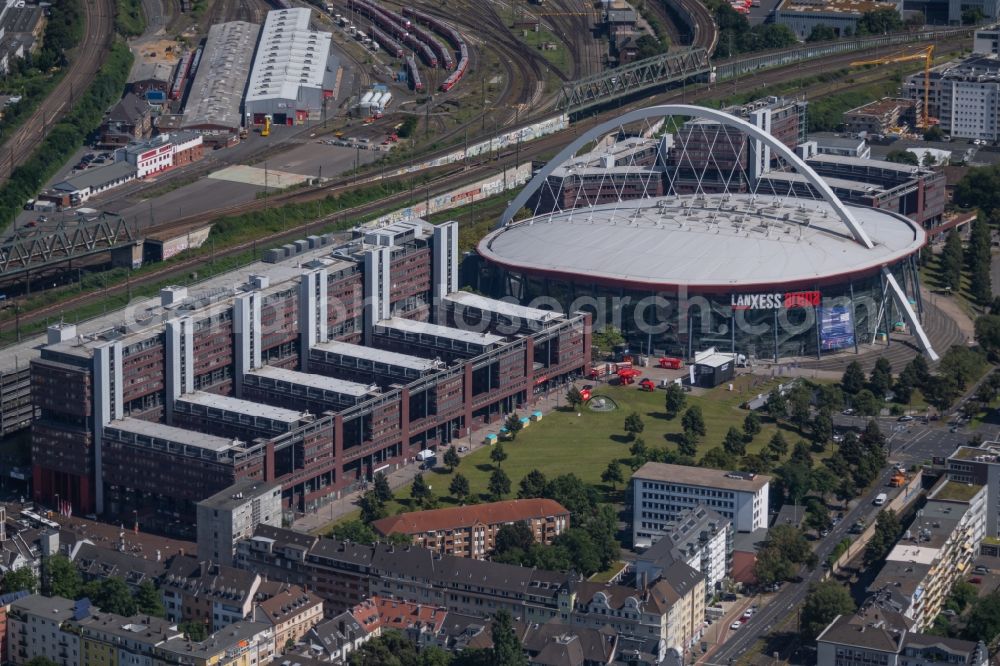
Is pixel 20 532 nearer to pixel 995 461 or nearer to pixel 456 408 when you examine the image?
pixel 456 408

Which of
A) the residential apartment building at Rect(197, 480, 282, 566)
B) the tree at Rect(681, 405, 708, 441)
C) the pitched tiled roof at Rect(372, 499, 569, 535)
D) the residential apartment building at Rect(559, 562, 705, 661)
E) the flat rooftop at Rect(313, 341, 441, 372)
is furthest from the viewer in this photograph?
the flat rooftop at Rect(313, 341, 441, 372)

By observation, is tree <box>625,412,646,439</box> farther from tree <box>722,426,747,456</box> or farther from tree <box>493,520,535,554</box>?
tree <box>493,520,535,554</box>

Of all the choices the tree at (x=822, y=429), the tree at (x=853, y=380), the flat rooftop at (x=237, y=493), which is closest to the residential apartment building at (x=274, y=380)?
the flat rooftop at (x=237, y=493)

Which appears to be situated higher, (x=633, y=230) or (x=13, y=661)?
(x=633, y=230)

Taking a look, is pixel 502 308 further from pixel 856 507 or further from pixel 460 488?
pixel 856 507

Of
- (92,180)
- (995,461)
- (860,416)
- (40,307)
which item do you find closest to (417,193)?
(92,180)

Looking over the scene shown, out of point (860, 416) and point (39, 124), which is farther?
point (39, 124)

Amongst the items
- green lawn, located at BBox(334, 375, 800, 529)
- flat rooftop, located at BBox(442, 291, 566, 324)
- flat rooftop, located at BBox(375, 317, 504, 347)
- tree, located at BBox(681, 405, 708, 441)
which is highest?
flat rooftop, located at BBox(442, 291, 566, 324)

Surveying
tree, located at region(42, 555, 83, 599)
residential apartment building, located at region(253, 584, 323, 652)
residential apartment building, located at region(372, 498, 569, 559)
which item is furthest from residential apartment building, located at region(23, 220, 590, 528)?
residential apartment building, located at region(253, 584, 323, 652)

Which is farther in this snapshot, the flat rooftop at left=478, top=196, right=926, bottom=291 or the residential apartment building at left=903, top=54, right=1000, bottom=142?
the residential apartment building at left=903, top=54, right=1000, bottom=142
